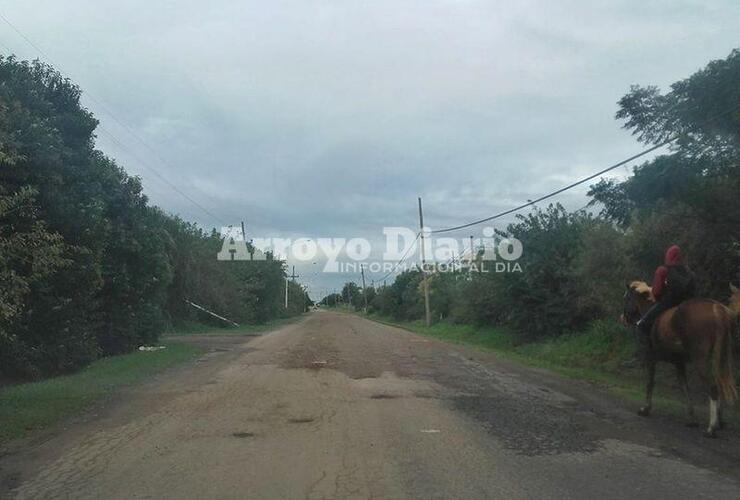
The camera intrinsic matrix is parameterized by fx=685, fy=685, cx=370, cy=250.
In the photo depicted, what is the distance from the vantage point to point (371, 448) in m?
8.05

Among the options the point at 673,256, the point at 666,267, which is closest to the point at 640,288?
the point at 666,267

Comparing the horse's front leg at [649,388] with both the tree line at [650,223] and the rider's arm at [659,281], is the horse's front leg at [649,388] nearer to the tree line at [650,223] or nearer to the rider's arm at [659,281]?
the rider's arm at [659,281]

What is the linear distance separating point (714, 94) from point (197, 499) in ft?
37.8

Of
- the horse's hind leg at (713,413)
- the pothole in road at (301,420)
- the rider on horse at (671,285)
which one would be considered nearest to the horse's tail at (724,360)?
the horse's hind leg at (713,413)

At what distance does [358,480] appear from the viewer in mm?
6707

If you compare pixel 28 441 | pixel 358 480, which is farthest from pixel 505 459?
pixel 28 441

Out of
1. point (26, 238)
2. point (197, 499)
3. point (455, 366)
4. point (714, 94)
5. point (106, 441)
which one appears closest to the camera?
point (197, 499)

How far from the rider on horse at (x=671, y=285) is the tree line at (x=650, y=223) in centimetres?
251

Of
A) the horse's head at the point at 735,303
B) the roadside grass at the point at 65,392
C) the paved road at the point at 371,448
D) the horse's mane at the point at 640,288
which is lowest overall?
the paved road at the point at 371,448

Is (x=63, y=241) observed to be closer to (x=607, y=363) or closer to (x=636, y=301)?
(x=636, y=301)

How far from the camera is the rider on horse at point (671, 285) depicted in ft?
32.7

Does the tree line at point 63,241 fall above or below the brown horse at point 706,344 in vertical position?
above

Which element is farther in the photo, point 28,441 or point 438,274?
point 438,274

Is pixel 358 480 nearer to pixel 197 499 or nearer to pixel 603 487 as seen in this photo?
pixel 197 499
